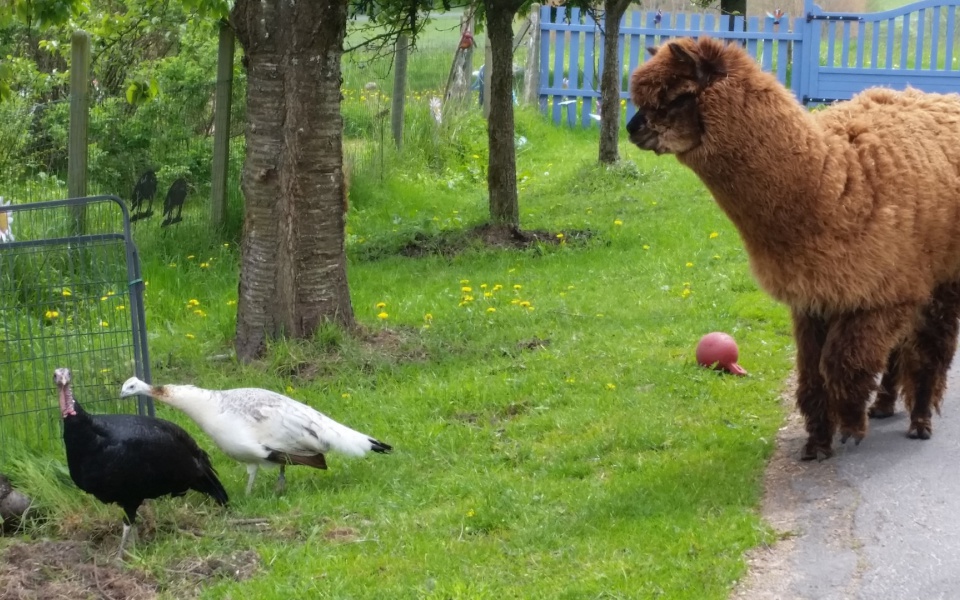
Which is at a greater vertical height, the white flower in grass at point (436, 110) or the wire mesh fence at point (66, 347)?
the white flower in grass at point (436, 110)

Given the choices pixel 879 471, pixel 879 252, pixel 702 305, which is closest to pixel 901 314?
pixel 879 252

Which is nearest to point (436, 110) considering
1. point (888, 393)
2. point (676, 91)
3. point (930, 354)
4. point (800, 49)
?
point (800, 49)

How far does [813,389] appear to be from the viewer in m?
6.09

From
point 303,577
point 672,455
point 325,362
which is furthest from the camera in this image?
point 325,362

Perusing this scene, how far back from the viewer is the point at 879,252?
223 inches

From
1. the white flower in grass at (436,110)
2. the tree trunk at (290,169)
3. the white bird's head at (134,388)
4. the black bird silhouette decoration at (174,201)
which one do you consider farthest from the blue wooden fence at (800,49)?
the white bird's head at (134,388)

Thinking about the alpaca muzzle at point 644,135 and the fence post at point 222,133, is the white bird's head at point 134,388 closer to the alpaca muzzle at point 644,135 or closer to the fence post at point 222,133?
the alpaca muzzle at point 644,135

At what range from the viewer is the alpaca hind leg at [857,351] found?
5.73 m

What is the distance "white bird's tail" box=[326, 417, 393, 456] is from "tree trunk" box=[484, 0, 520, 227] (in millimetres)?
6106

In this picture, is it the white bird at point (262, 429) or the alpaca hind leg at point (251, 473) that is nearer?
the white bird at point (262, 429)

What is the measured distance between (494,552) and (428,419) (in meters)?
2.07

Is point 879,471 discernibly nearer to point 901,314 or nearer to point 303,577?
point 901,314

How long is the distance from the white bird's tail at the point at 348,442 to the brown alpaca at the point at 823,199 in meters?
2.19

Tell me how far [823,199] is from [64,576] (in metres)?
3.95
